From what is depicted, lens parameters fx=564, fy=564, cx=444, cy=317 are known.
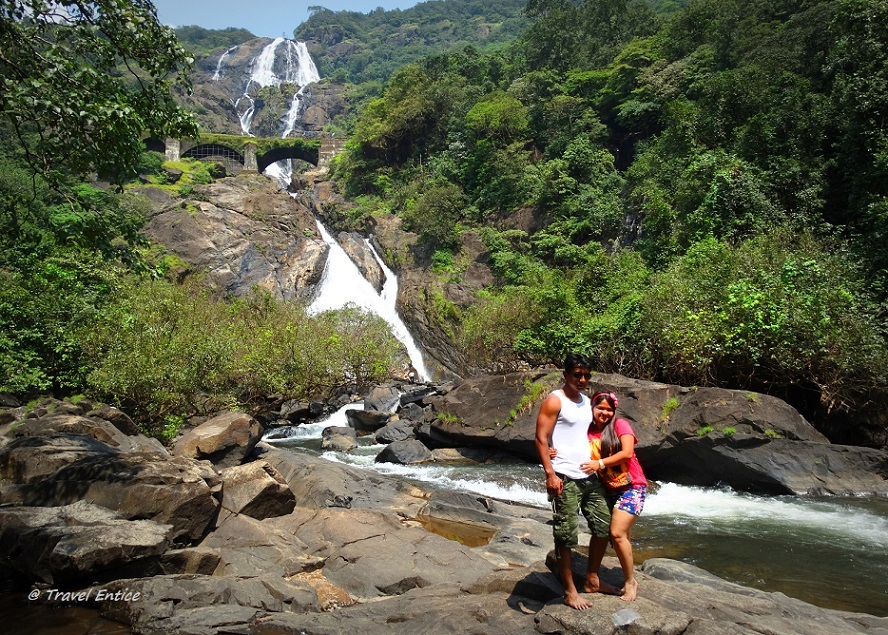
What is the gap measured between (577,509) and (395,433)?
52.6ft

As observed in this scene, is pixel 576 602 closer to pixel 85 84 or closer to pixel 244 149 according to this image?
pixel 85 84

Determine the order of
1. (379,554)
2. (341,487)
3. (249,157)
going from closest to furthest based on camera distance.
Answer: (379,554), (341,487), (249,157)

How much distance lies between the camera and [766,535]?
10.2 m

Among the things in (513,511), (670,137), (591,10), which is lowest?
(513,511)

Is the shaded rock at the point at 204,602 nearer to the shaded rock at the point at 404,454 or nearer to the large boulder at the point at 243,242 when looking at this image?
the shaded rock at the point at 404,454

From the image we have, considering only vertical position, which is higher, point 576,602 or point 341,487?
point 576,602

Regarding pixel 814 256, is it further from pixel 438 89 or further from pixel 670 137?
pixel 438 89

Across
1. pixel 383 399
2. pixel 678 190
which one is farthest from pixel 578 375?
pixel 678 190

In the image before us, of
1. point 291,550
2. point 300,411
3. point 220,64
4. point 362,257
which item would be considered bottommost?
point 300,411

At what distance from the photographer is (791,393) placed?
623 inches

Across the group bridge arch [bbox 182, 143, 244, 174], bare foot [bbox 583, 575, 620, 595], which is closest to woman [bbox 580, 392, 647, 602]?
bare foot [bbox 583, 575, 620, 595]

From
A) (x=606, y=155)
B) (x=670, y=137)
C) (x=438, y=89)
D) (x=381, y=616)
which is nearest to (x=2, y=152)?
(x=438, y=89)

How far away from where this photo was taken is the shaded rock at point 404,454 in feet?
55.3

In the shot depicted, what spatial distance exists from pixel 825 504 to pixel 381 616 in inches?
434
